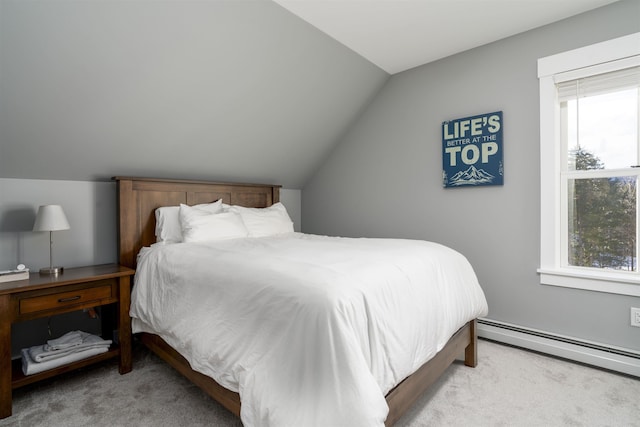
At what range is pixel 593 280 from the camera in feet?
7.43

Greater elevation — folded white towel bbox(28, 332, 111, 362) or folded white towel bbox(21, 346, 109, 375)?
folded white towel bbox(28, 332, 111, 362)

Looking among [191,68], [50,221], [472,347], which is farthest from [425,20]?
[50,221]

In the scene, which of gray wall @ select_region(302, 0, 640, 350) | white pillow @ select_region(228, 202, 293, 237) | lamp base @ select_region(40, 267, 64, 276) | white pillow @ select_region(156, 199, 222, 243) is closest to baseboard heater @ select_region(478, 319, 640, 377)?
gray wall @ select_region(302, 0, 640, 350)

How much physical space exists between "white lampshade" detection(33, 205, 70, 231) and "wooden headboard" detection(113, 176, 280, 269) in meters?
0.45

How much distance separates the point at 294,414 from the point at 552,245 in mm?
2292

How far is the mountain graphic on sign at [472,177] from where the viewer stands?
274cm

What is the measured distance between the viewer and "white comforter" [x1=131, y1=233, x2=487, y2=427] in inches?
45.0

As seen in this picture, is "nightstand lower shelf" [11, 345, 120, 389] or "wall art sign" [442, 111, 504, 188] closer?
"nightstand lower shelf" [11, 345, 120, 389]

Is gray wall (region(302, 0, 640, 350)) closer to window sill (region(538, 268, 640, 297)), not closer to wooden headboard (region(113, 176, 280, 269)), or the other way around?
window sill (region(538, 268, 640, 297))

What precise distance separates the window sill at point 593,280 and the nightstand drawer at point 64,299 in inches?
122

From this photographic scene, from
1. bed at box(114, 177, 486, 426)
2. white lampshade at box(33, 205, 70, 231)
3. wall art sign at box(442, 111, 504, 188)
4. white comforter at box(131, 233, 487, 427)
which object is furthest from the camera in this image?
wall art sign at box(442, 111, 504, 188)

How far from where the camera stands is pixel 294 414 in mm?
1144

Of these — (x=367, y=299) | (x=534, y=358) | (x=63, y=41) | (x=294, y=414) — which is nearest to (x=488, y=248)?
(x=534, y=358)

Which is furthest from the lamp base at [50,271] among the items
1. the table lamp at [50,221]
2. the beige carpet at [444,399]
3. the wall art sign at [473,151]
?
the wall art sign at [473,151]
